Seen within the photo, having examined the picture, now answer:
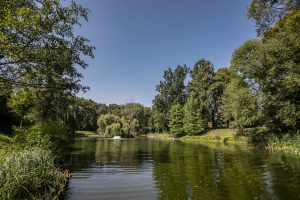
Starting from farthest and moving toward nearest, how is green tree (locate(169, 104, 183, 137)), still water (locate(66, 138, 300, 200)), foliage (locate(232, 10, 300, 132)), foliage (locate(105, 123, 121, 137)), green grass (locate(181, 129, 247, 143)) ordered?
foliage (locate(105, 123, 121, 137))
green tree (locate(169, 104, 183, 137))
green grass (locate(181, 129, 247, 143))
foliage (locate(232, 10, 300, 132))
still water (locate(66, 138, 300, 200))

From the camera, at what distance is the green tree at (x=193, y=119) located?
202ft

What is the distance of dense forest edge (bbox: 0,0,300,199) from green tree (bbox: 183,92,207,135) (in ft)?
0.78

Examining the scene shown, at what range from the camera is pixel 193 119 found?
62.0m

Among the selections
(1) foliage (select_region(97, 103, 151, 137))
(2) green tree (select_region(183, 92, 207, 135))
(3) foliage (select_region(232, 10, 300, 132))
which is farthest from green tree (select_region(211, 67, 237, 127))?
(3) foliage (select_region(232, 10, 300, 132))

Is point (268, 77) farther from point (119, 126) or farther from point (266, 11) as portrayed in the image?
point (119, 126)

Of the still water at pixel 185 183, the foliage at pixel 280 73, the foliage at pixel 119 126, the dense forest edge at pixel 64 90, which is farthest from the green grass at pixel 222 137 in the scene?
the still water at pixel 185 183

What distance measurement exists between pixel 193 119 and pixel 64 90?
157 ft

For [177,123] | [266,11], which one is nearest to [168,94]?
[177,123]

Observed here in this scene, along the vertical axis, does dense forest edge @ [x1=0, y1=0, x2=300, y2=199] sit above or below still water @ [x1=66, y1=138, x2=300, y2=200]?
above

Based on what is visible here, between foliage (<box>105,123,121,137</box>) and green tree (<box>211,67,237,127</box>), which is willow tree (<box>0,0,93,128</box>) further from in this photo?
foliage (<box>105,123,121,137</box>)

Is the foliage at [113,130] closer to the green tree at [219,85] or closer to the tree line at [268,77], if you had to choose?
the tree line at [268,77]

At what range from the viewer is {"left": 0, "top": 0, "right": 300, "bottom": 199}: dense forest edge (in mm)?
9277

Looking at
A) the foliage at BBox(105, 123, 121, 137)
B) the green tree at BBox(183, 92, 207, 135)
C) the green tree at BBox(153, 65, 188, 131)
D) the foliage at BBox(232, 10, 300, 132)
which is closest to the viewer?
the foliage at BBox(232, 10, 300, 132)

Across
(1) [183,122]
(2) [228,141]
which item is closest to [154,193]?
(2) [228,141]
